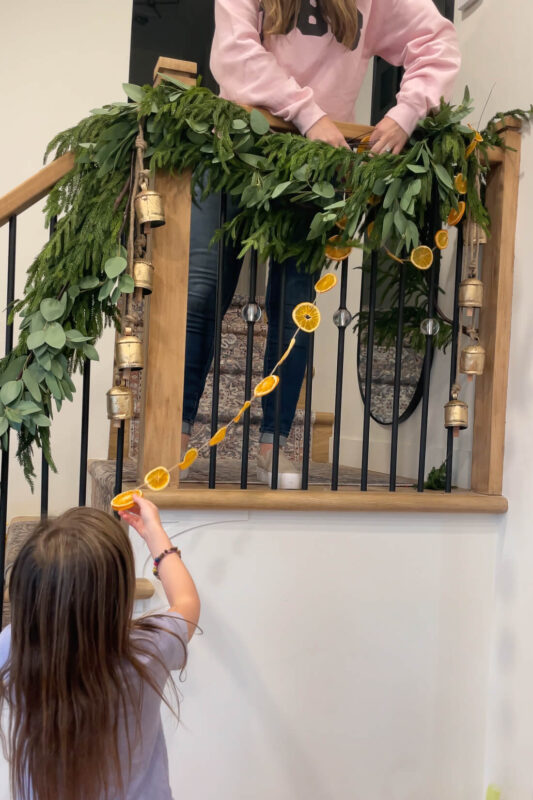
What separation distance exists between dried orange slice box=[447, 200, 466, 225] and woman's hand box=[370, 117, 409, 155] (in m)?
0.17

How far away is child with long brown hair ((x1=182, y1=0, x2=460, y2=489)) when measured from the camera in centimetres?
147

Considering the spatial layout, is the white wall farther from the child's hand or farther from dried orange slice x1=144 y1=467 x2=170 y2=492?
the child's hand

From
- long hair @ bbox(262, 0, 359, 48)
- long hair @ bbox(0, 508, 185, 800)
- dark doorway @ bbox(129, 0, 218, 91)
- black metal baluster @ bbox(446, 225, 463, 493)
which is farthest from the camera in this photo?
dark doorway @ bbox(129, 0, 218, 91)

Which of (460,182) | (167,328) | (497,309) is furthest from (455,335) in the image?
(167,328)

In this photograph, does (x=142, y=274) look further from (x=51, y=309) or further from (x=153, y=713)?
(x=153, y=713)

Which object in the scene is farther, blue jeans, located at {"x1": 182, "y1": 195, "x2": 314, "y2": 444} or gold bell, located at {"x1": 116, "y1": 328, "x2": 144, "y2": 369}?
blue jeans, located at {"x1": 182, "y1": 195, "x2": 314, "y2": 444}

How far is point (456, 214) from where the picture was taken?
5.05ft

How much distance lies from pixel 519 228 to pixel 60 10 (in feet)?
6.89

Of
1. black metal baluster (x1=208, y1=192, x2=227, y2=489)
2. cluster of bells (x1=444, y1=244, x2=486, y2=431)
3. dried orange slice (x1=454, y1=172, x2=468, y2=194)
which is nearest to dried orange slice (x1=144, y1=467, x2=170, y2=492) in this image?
black metal baluster (x1=208, y1=192, x2=227, y2=489)

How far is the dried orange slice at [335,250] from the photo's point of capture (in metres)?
1.50

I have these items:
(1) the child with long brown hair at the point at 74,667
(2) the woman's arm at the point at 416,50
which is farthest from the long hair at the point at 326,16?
(1) the child with long brown hair at the point at 74,667

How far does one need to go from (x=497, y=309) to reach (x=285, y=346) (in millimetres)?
462

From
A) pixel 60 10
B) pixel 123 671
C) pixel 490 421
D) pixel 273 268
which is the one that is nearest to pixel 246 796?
pixel 123 671

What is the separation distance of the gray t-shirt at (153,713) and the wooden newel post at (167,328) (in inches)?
18.9
